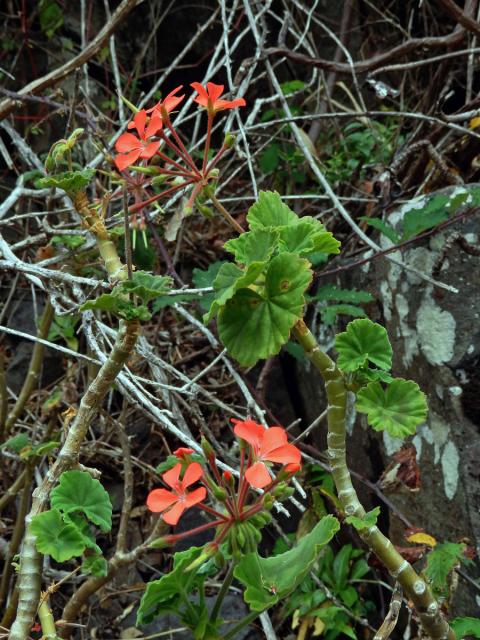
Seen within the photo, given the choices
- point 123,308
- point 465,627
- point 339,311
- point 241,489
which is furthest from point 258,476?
point 339,311

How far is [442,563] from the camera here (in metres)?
1.25

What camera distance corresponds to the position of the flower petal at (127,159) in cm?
82

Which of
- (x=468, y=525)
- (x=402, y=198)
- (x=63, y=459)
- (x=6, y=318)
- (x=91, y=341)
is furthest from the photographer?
(x=6, y=318)

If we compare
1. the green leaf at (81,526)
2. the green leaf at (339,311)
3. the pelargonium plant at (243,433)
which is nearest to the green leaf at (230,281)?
the pelargonium plant at (243,433)

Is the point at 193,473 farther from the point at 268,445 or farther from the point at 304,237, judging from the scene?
the point at 304,237

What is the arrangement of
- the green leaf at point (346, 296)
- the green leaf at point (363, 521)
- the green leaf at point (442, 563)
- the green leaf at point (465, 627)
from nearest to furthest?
the green leaf at point (363, 521) → the green leaf at point (465, 627) → the green leaf at point (442, 563) → the green leaf at point (346, 296)

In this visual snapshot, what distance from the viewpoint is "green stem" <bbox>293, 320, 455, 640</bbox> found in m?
0.74

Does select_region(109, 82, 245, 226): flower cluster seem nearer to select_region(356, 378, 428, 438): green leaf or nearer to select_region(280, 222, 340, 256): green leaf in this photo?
select_region(280, 222, 340, 256): green leaf

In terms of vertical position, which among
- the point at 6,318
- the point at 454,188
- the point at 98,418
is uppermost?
the point at 454,188

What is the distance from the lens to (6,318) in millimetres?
2506

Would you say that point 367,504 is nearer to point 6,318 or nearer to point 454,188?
point 454,188

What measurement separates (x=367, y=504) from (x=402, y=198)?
92 cm

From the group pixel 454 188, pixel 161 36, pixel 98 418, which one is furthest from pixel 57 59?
pixel 454 188

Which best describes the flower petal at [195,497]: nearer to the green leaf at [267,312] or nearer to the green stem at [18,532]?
the green leaf at [267,312]
